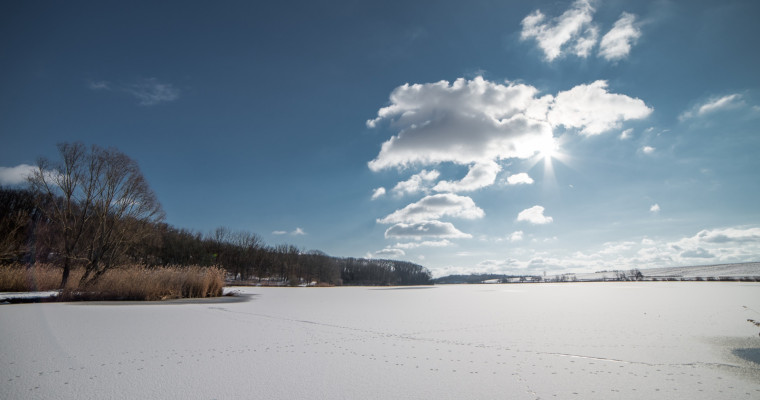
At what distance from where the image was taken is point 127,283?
10.4m

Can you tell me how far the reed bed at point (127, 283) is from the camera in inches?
405

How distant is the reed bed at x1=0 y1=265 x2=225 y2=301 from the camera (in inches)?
405

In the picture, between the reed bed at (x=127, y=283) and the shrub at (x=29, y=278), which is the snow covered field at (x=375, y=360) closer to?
the reed bed at (x=127, y=283)

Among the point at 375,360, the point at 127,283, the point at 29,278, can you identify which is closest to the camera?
the point at 375,360

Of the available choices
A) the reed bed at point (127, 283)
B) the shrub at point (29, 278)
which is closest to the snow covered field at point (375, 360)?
the reed bed at point (127, 283)

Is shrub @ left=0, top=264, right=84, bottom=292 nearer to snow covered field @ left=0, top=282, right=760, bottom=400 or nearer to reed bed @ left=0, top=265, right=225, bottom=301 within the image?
reed bed @ left=0, top=265, right=225, bottom=301

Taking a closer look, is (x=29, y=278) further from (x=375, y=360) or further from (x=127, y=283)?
(x=375, y=360)

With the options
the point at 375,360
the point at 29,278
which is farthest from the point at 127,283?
the point at 375,360

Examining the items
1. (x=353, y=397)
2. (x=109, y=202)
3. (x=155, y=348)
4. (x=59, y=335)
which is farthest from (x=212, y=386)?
(x=109, y=202)

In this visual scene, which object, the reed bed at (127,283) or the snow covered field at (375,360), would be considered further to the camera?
the reed bed at (127,283)

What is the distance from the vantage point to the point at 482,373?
269 cm

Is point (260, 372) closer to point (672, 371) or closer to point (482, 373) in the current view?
point (482, 373)

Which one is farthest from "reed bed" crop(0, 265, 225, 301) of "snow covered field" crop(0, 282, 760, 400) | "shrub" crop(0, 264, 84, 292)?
"snow covered field" crop(0, 282, 760, 400)

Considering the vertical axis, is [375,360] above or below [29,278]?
below
